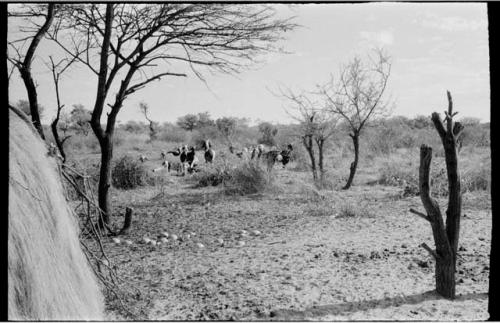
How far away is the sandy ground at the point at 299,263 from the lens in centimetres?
417

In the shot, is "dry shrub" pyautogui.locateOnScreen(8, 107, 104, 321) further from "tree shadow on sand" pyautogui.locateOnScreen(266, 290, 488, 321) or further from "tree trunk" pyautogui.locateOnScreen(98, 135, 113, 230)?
"tree trunk" pyautogui.locateOnScreen(98, 135, 113, 230)

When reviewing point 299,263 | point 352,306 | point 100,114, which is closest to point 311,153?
point 100,114

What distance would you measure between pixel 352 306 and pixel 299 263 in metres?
1.31

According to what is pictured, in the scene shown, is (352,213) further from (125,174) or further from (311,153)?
(125,174)

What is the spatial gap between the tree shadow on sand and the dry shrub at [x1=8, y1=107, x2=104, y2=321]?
1.54 m

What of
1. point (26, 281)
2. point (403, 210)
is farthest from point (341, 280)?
point (403, 210)

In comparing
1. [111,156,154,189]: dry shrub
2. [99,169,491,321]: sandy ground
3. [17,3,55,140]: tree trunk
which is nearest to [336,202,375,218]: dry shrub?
[99,169,491,321]: sandy ground

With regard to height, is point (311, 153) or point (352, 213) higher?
point (311, 153)

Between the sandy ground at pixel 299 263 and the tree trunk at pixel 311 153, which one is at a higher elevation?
the tree trunk at pixel 311 153

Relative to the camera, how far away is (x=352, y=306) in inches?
166

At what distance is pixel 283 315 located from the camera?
13.1 ft
